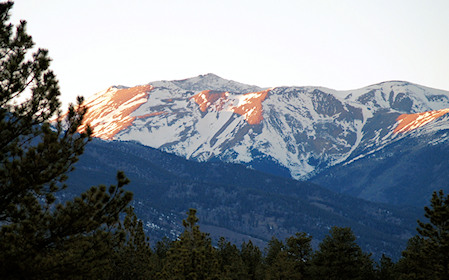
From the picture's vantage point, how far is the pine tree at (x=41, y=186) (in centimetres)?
2386

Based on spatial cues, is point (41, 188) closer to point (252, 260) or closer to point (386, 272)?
point (386, 272)

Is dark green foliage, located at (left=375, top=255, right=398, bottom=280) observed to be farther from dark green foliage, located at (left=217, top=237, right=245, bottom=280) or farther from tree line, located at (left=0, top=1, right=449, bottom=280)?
tree line, located at (left=0, top=1, right=449, bottom=280)

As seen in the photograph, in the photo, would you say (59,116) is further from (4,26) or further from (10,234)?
(10,234)

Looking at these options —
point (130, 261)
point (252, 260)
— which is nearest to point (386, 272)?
point (252, 260)

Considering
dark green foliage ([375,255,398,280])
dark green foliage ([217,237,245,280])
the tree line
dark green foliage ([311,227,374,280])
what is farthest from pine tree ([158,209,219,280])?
dark green foliage ([375,255,398,280])

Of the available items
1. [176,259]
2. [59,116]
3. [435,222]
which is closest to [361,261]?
[435,222]

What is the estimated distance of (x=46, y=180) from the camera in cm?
2434

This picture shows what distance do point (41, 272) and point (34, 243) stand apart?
125 centimetres

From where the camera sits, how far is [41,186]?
81.1 feet

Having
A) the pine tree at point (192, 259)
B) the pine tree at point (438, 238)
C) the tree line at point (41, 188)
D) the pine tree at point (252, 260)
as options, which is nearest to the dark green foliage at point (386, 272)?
the pine tree at point (252, 260)

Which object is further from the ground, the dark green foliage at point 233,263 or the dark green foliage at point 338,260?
the dark green foliage at point 338,260

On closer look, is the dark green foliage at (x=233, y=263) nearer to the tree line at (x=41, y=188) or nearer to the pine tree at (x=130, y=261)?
the pine tree at (x=130, y=261)

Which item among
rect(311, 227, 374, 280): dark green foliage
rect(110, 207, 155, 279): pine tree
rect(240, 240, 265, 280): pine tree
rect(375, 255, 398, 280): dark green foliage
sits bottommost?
rect(240, 240, 265, 280): pine tree

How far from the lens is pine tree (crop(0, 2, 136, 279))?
2386 cm
